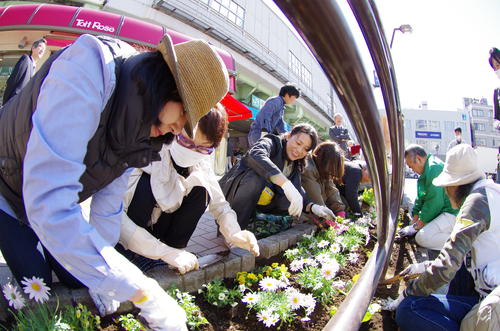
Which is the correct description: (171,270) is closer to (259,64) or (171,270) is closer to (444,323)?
(444,323)

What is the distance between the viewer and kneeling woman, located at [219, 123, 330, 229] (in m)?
2.58

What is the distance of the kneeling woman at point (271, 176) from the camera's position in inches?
102

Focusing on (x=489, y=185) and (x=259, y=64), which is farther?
(x=259, y=64)

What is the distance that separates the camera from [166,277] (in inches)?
61.2

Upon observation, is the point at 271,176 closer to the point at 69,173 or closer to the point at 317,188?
the point at 317,188

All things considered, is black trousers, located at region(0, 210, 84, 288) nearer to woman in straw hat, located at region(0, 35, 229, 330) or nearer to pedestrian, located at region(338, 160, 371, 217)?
woman in straw hat, located at region(0, 35, 229, 330)

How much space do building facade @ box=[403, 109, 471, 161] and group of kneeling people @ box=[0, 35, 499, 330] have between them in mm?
54513

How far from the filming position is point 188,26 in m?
12.5

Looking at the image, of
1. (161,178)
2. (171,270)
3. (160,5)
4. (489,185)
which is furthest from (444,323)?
(160,5)

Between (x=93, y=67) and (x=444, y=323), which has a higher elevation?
(x=93, y=67)

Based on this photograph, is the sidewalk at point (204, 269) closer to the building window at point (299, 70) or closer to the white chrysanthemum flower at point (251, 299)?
the white chrysanthemum flower at point (251, 299)

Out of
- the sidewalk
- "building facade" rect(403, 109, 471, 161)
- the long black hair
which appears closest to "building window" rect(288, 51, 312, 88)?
the sidewalk

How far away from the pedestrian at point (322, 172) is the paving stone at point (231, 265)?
58.3 inches

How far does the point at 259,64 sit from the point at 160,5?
643 centimetres
